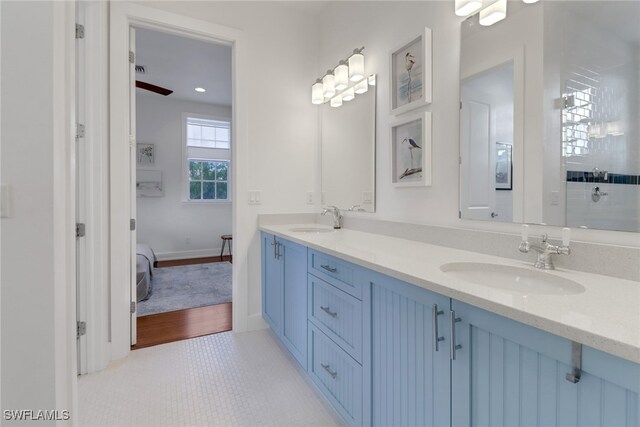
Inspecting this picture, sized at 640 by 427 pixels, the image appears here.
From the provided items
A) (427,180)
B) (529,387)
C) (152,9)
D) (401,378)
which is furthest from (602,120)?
(152,9)

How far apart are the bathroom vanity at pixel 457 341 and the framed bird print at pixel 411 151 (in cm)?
41

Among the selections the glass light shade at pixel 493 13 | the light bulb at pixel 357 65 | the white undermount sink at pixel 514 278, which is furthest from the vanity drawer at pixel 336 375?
the light bulb at pixel 357 65

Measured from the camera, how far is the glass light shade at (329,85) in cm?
250

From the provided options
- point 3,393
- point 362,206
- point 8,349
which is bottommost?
point 3,393

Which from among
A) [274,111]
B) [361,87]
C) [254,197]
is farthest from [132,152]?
[361,87]

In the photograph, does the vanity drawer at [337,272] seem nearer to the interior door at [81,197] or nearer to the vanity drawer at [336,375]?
the vanity drawer at [336,375]

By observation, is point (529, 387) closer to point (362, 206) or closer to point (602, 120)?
point (602, 120)

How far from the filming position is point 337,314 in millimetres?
1517

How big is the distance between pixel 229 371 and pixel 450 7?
2392 millimetres

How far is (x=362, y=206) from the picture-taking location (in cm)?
230

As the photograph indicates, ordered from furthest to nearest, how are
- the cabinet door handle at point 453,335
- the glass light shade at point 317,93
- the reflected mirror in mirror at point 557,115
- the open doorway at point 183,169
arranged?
the open doorway at point 183,169 < the glass light shade at point 317,93 < the reflected mirror in mirror at point 557,115 < the cabinet door handle at point 453,335

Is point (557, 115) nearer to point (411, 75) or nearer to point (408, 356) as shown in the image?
point (411, 75)

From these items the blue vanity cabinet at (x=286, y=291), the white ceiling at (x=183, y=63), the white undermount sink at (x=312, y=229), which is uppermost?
the white ceiling at (x=183, y=63)

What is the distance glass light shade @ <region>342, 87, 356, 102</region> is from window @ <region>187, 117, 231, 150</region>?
3866mm
